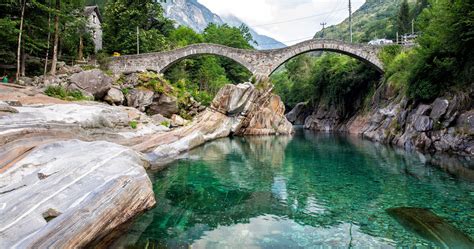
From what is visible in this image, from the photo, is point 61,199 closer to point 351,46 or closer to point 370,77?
point 351,46

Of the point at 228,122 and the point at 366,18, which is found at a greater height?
the point at 366,18

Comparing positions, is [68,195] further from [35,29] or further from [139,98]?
[35,29]

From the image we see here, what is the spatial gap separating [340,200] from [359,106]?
33288 millimetres

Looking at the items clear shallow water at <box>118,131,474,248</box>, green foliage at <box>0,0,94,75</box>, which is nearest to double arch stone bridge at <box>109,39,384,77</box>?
green foliage at <box>0,0,94,75</box>

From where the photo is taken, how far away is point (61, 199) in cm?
539

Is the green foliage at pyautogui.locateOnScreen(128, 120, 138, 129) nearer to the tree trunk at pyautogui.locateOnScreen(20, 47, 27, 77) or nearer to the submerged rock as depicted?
the submerged rock

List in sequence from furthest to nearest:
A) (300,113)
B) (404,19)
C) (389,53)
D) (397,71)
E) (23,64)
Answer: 1. (404,19)
2. (300,113)
3. (389,53)
4. (397,71)
5. (23,64)

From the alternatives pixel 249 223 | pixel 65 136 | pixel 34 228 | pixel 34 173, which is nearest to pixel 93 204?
pixel 34 228

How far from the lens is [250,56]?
35719 mm

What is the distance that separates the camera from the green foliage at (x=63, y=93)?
18984 millimetres

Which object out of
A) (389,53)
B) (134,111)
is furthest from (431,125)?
(389,53)

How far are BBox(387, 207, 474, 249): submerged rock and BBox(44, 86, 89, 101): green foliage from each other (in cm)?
1836

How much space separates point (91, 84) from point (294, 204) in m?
19.5

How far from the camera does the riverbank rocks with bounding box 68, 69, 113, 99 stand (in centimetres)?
2229
